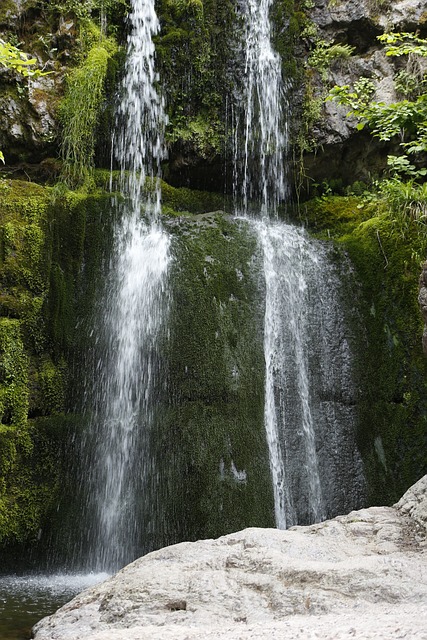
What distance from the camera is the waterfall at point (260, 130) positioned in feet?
31.2

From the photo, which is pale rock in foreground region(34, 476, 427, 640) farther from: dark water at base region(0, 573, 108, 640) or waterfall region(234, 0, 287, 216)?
waterfall region(234, 0, 287, 216)

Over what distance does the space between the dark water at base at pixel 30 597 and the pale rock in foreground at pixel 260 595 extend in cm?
80

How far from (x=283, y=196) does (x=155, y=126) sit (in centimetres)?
231

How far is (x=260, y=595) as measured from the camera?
2.99m

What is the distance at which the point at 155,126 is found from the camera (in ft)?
30.1

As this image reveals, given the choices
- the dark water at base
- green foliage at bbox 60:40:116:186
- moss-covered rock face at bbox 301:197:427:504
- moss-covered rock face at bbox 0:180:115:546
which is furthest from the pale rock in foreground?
green foliage at bbox 60:40:116:186

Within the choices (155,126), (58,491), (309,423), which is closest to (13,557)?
(58,491)

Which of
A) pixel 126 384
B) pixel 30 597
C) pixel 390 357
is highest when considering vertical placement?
pixel 390 357

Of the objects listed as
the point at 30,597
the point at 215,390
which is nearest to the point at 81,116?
the point at 215,390

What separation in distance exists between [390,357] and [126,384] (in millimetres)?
3202

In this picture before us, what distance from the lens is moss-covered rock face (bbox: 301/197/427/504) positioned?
689cm

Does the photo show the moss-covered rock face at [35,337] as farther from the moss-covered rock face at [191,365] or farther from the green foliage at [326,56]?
the green foliage at [326,56]

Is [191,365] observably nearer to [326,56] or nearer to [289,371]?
[289,371]

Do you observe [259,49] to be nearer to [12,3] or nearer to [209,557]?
[12,3]
